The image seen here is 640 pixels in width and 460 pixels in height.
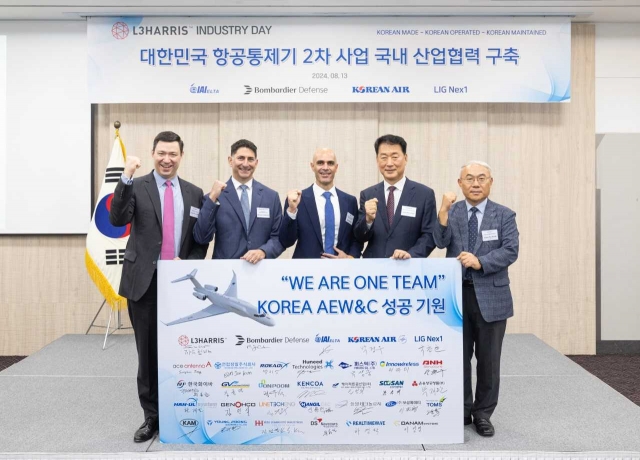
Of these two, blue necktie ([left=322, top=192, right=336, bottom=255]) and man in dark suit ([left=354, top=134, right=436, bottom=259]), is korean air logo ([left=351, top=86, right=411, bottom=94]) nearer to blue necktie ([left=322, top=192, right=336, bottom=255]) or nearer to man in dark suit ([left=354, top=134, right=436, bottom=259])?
man in dark suit ([left=354, top=134, right=436, bottom=259])

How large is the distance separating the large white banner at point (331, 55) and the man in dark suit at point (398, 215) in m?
2.25

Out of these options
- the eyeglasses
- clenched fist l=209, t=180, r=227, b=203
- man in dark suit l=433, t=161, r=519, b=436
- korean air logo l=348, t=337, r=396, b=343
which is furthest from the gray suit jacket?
clenched fist l=209, t=180, r=227, b=203

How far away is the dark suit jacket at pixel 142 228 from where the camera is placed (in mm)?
3092

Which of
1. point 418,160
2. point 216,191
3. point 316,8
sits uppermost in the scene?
point 316,8

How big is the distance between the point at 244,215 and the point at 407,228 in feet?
3.12

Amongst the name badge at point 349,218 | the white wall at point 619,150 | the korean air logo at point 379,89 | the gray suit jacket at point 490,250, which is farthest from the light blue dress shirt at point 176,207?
the white wall at point 619,150

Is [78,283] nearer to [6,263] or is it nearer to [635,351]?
[6,263]

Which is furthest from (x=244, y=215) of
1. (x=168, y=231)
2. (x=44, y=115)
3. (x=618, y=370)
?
(x=618, y=370)

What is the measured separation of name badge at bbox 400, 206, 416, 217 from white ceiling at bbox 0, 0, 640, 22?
2513mm

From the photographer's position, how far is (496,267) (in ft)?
10.1

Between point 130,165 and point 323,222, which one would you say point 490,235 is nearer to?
point 323,222

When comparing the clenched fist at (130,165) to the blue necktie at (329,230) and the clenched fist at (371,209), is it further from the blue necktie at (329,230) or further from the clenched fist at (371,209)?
the clenched fist at (371,209)

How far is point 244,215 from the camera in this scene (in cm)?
336

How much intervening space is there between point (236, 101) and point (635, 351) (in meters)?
4.65
